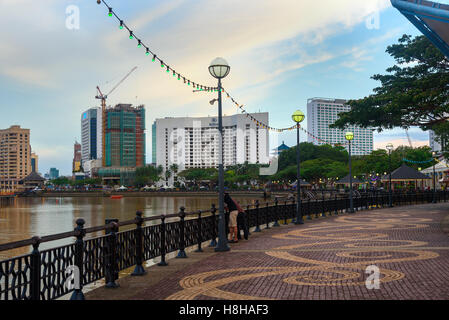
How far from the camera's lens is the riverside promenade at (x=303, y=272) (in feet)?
23.6

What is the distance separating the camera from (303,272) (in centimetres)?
896

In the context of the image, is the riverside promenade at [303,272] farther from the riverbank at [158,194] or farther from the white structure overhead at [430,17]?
the riverbank at [158,194]

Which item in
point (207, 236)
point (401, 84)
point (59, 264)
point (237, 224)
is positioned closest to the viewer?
point (59, 264)

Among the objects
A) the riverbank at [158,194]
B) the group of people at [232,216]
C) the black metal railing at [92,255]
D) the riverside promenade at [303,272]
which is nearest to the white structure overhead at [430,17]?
the riverside promenade at [303,272]

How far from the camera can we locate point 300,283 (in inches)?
311

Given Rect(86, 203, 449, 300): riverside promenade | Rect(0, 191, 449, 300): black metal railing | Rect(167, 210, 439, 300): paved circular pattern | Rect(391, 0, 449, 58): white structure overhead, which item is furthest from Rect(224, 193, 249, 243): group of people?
Rect(391, 0, 449, 58): white structure overhead

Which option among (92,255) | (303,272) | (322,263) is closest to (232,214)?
(322,263)

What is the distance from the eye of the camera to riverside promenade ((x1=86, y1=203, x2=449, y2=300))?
7.18 meters

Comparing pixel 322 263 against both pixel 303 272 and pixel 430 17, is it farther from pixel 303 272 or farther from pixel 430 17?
pixel 430 17

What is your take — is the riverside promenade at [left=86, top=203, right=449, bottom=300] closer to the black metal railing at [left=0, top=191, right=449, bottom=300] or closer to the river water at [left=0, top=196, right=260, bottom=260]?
the black metal railing at [left=0, top=191, right=449, bottom=300]

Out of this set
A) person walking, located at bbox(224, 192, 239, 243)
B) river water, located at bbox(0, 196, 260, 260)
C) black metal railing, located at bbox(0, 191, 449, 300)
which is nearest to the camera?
black metal railing, located at bbox(0, 191, 449, 300)

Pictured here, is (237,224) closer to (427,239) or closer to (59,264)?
(427,239)
